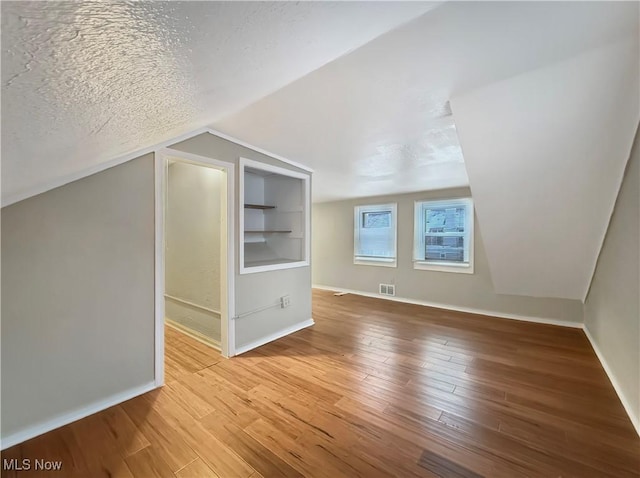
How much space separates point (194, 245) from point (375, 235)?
3508 millimetres

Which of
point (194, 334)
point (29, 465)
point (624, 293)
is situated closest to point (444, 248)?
point (624, 293)

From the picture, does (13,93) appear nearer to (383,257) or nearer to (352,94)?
(352,94)

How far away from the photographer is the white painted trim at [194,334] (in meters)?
3.03

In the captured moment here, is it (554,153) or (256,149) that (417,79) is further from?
(256,149)

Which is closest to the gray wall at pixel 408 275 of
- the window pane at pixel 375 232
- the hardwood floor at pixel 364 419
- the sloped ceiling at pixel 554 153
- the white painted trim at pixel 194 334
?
the window pane at pixel 375 232

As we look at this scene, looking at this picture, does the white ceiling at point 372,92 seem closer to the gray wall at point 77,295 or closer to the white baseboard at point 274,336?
the gray wall at point 77,295

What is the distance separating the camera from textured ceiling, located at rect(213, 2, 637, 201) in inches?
45.4

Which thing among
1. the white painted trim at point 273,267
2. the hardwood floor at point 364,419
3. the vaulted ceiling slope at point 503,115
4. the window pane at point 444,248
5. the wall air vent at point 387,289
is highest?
the vaulted ceiling slope at point 503,115

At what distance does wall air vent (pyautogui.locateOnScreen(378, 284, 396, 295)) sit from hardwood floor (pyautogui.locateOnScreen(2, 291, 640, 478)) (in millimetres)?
2188

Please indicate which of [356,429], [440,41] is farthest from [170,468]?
[440,41]

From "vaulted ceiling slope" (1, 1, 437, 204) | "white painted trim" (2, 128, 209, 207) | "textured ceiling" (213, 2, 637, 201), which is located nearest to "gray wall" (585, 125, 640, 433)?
"textured ceiling" (213, 2, 637, 201)

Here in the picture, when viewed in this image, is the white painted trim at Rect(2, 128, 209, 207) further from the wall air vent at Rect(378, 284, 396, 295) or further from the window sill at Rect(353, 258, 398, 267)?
the wall air vent at Rect(378, 284, 396, 295)

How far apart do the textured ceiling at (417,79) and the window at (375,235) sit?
2.24 metres

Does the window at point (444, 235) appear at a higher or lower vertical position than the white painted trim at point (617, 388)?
higher
